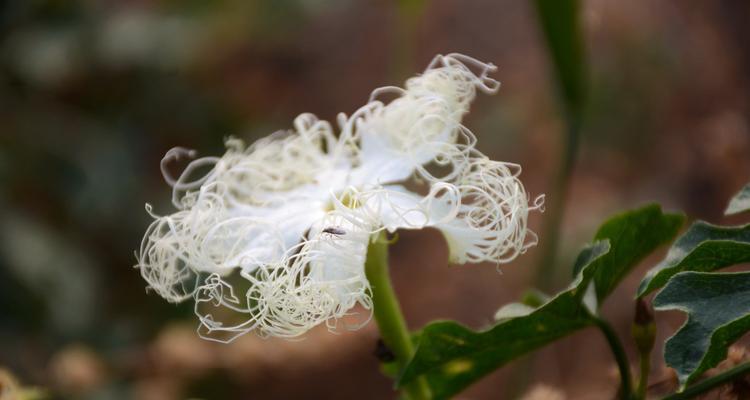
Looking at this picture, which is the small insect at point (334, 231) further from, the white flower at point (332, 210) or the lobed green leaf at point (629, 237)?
the lobed green leaf at point (629, 237)

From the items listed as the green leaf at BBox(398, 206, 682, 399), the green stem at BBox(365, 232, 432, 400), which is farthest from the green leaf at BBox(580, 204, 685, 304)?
the green stem at BBox(365, 232, 432, 400)

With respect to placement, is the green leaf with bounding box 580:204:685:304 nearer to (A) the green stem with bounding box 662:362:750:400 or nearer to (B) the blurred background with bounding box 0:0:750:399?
(A) the green stem with bounding box 662:362:750:400

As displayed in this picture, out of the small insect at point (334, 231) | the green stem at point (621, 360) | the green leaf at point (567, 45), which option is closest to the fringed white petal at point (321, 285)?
the small insect at point (334, 231)

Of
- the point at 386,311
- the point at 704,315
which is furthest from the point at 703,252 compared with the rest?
the point at 386,311

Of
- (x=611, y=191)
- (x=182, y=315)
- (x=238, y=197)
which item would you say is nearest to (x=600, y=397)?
(x=238, y=197)

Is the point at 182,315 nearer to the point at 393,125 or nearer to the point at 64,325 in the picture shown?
the point at 64,325

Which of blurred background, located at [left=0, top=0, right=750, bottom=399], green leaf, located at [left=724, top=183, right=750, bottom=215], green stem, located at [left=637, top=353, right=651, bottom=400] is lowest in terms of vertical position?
blurred background, located at [left=0, top=0, right=750, bottom=399]

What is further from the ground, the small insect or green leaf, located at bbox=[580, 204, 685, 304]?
the small insect
